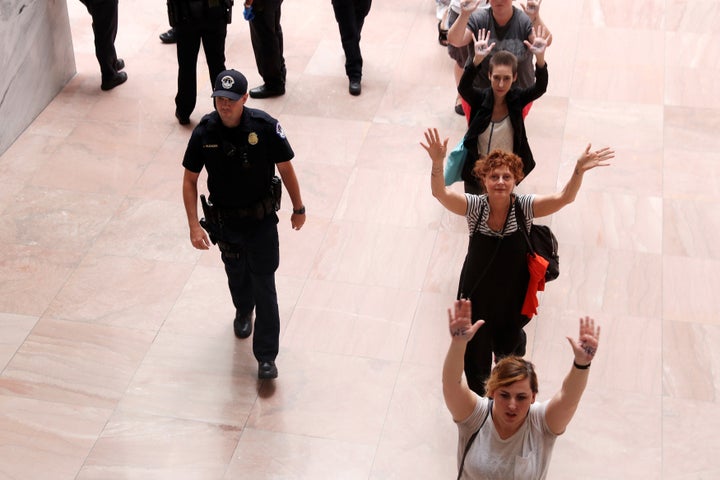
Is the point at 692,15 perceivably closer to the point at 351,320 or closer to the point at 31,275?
the point at 351,320

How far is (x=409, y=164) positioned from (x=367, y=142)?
44cm

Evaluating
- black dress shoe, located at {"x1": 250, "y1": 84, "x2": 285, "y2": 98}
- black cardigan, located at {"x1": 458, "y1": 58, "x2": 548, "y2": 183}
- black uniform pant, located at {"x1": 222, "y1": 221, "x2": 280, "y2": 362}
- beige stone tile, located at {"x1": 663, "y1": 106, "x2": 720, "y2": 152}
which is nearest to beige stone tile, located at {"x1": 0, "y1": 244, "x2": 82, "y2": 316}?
black uniform pant, located at {"x1": 222, "y1": 221, "x2": 280, "y2": 362}

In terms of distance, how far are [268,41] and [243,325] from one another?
2998 millimetres

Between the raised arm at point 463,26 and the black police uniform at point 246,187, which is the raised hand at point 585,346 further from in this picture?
the raised arm at point 463,26

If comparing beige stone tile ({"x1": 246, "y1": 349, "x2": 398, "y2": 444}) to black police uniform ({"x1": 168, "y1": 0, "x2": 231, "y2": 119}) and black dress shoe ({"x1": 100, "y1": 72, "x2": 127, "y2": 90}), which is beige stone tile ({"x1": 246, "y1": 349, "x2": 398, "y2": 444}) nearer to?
black police uniform ({"x1": 168, "y1": 0, "x2": 231, "y2": 119})

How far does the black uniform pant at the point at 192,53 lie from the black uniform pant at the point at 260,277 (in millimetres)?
2641

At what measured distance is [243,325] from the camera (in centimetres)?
606

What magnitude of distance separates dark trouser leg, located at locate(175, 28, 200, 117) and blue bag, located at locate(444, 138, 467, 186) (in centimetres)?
259

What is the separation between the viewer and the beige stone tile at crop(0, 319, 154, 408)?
18.8ft

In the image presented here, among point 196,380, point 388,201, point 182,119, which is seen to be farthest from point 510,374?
point 182,119

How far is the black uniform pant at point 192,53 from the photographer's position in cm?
773

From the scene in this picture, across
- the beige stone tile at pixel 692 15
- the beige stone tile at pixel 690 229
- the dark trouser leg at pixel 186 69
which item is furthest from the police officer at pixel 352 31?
the beige stone tile at pixel 692 15

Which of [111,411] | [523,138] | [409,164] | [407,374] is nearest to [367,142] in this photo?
[409,164]

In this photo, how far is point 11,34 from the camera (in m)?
7.80
